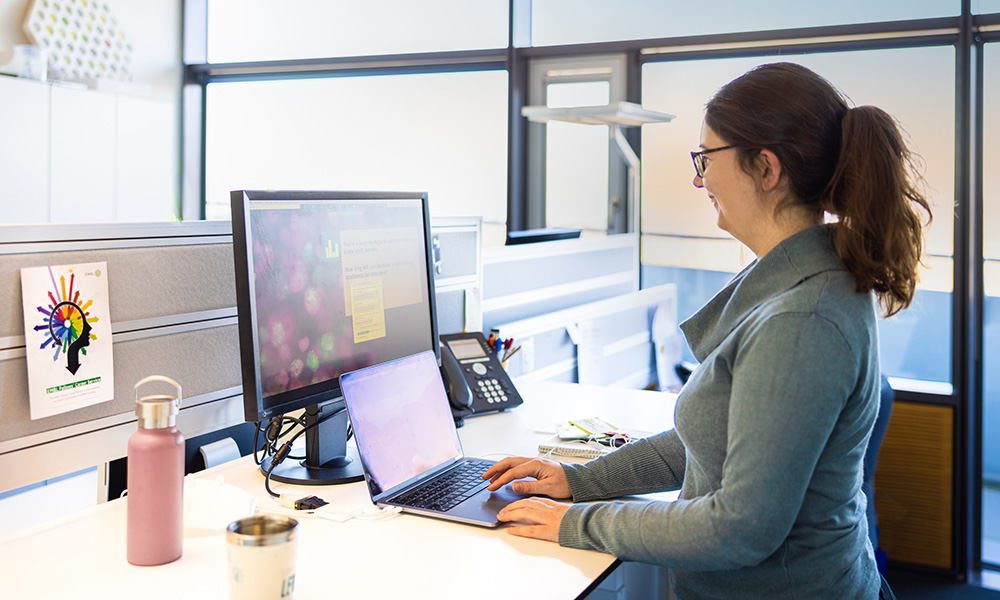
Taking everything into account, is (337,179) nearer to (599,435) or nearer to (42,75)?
(42,75)

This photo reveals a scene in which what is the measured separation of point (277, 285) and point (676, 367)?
94.3 inches

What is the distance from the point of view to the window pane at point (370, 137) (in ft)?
13.0

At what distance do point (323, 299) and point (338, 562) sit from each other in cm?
45

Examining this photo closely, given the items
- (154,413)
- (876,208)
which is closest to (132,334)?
(154,413)

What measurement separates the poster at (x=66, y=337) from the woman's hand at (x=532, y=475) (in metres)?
0.58

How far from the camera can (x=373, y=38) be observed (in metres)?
4.20

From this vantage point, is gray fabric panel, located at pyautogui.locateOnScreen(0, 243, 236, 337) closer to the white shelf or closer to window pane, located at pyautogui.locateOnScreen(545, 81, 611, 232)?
the white shelf

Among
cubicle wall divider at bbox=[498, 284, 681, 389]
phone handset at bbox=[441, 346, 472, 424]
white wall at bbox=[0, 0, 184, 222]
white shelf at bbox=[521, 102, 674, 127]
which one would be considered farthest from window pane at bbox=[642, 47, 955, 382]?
white wall at bbox=[0, 0, 184, 222]

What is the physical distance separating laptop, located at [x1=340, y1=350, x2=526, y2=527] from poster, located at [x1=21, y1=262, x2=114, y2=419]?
1.14 feet

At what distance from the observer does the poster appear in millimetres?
1099

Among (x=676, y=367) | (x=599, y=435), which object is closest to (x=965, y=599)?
(x=676, y=367)

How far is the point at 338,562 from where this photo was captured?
40.1 inches

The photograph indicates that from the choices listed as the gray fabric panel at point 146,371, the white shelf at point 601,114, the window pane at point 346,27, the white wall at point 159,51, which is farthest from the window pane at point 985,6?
the white wall at point 159,51

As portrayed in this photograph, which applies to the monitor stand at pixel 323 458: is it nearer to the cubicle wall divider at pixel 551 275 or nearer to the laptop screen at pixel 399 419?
the laptop screen at pixel 399 419
